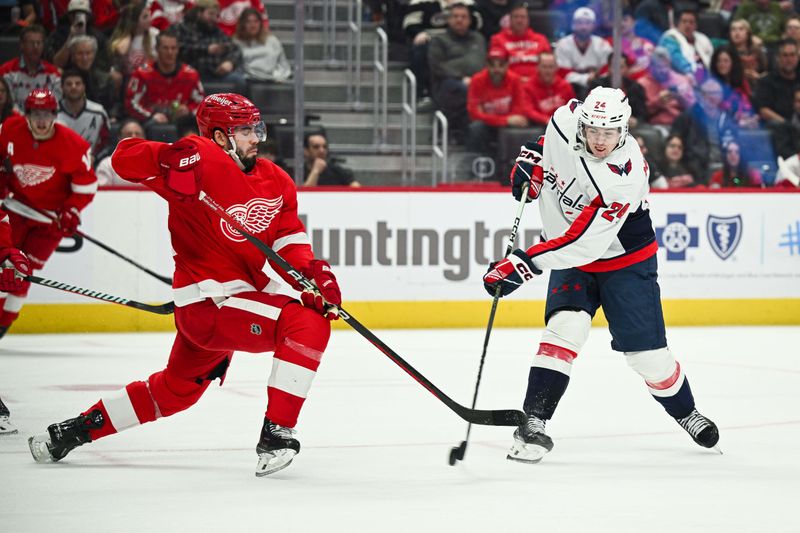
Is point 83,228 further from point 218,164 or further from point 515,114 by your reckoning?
point 218,164

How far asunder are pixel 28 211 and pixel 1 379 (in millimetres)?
1286

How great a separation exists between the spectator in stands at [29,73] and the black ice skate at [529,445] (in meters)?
5.10

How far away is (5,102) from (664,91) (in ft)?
15.5

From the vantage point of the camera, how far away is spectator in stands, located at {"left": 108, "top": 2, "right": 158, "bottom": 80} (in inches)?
336

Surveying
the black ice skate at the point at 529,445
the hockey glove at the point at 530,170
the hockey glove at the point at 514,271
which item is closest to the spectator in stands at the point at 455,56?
the hockey glove at the point at 530,170

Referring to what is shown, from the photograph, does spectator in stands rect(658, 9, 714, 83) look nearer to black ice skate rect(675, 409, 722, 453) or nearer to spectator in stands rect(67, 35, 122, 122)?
spectator in stands rect(67, 35, 122, 122)

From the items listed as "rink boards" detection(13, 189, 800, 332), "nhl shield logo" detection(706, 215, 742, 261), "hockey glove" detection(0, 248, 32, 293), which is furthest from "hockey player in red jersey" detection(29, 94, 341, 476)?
"nhl shield logo" detection(706, 215, 742, 261)

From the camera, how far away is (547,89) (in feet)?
30.9

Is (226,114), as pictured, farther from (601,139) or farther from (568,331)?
(568,331)

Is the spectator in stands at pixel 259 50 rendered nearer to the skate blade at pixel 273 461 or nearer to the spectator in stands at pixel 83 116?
the spectator in stands at pixel 83 116

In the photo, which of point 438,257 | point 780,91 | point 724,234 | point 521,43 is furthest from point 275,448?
point 780,91

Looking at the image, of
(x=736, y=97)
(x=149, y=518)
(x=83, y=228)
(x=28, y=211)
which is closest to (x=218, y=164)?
(x=149, y=518)

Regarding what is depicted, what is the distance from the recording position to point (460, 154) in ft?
29.4

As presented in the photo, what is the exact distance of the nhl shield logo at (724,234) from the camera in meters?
8.84
